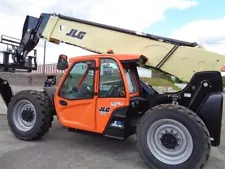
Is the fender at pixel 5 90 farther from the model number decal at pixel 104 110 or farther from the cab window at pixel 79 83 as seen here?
the model number decal at pixel 104 110

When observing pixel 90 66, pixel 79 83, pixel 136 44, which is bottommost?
pixel 79 83

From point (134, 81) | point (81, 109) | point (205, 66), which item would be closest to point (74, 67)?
point (81, 109)

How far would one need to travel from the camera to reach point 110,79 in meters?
5.52

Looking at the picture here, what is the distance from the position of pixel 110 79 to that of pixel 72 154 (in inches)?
64.5

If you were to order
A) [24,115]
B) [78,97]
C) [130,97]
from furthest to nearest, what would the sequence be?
[24,115]
[78,97]
[130,97]

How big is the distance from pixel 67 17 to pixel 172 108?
3421mm

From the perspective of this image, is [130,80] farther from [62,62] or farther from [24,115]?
[24,115]

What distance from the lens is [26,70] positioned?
311 inches

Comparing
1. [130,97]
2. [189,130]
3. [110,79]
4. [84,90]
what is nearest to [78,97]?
[84,90]

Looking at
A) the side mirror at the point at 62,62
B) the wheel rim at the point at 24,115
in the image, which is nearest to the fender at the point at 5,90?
the wheel rim at the point at 24,115

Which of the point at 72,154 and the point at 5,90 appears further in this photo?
the point at 5,90

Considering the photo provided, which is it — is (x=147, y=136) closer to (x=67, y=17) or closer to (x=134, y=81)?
(x=134, y=81)

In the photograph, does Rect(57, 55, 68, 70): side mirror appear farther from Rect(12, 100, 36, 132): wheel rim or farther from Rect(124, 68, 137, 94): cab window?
Rect(124, 68, 137, 94): cab window

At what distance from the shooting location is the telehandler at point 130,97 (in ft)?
15.4
